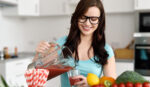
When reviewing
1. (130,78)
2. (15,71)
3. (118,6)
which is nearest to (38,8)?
(15,71)

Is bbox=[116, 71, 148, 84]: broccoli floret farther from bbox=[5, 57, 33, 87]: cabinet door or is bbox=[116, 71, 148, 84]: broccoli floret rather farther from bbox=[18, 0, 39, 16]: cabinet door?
bbox=[18, 0, 39, 16]: cabinet door

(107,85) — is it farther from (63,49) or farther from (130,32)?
(130,32)

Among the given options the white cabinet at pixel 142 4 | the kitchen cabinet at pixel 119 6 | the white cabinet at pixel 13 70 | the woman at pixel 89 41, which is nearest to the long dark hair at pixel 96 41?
the woman at pixel 89 41

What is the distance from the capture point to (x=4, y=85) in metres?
0.69

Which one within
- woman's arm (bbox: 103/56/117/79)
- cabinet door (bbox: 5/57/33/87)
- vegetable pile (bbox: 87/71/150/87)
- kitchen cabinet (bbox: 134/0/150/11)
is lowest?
cabinet door (bbox: 5/57/33/87)

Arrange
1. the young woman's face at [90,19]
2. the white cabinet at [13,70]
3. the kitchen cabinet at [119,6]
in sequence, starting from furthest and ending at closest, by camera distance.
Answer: the kitchen cabinet at [119,6] < the white cabinet at [13,70] < the young woman's face at [90,19]

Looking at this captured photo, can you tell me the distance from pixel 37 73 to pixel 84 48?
0.74m

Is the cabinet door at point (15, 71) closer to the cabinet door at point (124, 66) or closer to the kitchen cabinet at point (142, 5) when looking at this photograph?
the cabinet door at point (124, 66)

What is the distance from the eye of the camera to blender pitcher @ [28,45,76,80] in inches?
31.8

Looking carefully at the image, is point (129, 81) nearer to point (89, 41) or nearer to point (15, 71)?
point (89, 41)

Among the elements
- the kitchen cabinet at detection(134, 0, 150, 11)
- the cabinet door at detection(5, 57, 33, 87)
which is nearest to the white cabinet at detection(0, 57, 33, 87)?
the cabinet door at detection(5, 57, 33, 87)

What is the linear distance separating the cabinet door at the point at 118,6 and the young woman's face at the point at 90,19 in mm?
2085

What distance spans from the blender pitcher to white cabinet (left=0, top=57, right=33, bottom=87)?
1821 millimetres

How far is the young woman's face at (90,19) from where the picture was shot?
1.13 metres
